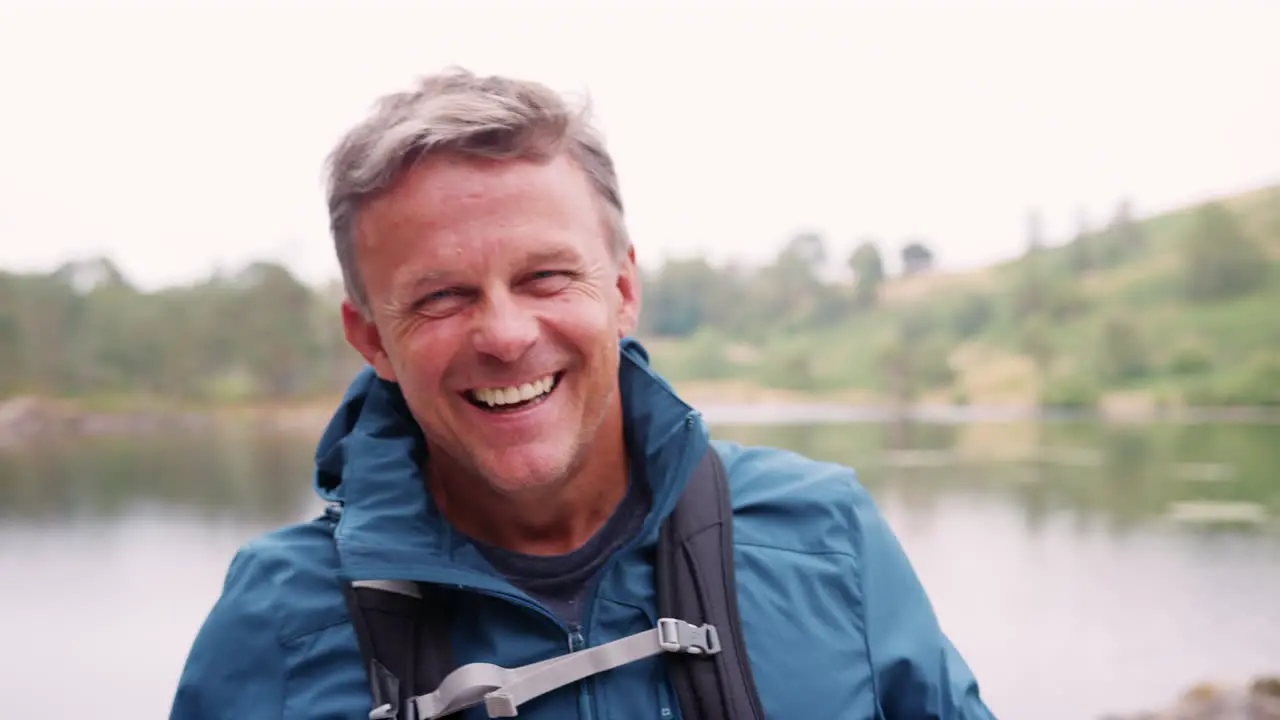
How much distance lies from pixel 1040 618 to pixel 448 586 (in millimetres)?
14414

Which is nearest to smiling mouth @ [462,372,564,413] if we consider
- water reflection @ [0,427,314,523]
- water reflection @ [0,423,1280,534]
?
water reflection @ [0,427,314,523]

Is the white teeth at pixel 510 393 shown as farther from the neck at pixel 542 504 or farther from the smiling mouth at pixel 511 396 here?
the neck at pixel 542 504

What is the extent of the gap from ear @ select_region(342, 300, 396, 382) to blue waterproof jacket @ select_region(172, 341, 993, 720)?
0.05m

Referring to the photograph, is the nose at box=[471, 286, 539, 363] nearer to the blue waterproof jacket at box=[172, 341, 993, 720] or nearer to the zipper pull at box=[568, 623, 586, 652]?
the blue waterproof jacket at box=[172, 341, 993, 720]

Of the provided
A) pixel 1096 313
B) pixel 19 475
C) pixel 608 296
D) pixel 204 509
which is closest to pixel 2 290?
pixel 19 475

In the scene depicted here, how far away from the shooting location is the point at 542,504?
1.14 metres

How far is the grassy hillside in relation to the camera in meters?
23.4

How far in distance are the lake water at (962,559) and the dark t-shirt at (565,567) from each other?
33.6 feet

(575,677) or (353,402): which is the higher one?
(353,402)

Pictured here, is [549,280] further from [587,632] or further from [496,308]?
[587,632]

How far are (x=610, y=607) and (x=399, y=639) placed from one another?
0.72ft

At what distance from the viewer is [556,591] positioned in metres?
1.09

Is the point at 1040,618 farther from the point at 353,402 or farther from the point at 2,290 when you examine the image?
→ the point at 2,290

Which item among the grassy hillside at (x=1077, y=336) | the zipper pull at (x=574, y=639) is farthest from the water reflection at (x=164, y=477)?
the zipper pull at (x=574, y=639)
